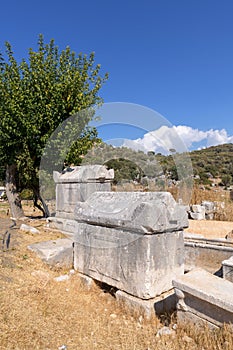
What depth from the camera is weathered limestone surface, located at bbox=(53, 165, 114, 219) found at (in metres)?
6.66

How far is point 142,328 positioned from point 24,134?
22.3 ft

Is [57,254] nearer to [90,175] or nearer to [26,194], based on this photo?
[90,175]

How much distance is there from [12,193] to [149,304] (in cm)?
742

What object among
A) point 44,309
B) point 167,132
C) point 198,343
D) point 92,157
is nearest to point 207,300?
point 198,343

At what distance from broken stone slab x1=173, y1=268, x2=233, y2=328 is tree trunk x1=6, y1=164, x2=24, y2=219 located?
7.55 metres

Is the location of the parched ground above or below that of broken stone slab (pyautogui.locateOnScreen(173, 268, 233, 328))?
below

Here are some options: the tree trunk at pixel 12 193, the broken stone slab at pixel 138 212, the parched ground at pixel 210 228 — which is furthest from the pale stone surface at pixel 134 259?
the tree trunk at pixel 12 193

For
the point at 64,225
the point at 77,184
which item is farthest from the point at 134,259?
the point at 64,225

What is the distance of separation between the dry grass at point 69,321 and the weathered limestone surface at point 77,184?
2.81 meters

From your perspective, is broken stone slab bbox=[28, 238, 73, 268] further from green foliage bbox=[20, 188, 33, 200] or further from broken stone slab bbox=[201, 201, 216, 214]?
green foliage bbox=[20, 188, 33, 200]

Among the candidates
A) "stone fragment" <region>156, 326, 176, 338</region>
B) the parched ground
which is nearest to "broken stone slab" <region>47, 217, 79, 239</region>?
the parched ground

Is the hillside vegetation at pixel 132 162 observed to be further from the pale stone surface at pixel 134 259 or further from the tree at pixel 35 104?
the pale stone surface at pixel 134 259

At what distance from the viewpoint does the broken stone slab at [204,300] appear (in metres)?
2.41

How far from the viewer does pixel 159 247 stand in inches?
129
